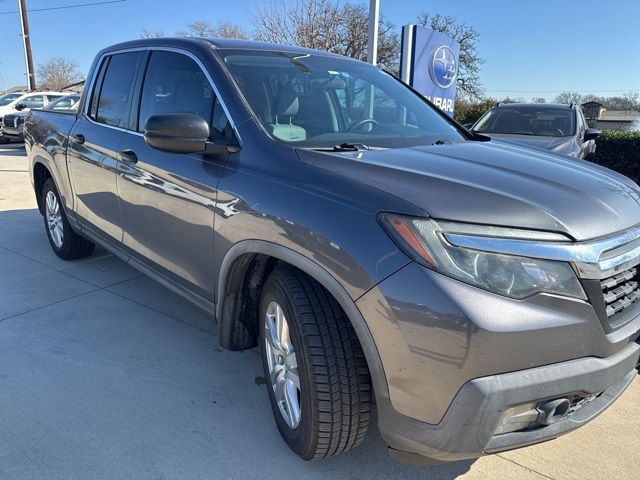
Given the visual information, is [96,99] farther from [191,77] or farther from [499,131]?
[499,131]

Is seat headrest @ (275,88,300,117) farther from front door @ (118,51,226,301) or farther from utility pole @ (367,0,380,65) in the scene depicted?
utility pole @ (367,0,380,65)

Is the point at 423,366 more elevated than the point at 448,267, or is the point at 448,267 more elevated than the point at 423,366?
the point at 448,267

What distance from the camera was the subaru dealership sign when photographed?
325 inches

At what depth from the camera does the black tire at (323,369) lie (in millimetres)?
2018

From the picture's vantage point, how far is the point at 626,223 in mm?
2031

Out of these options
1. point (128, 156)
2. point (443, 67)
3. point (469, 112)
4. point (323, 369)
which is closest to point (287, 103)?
point (128, 156)

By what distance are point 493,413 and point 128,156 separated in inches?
105

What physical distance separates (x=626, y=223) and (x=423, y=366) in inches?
41.0

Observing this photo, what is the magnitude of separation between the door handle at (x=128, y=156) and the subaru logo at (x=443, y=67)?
6723 mm

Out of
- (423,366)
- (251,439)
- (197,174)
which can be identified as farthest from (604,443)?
(197,174)

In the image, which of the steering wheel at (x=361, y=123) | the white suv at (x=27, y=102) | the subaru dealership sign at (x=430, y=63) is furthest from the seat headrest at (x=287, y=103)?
the white suv at (x=27, y=102)

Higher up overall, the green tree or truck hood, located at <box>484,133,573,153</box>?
truck hood, located at <box>484,133,573,153</box>

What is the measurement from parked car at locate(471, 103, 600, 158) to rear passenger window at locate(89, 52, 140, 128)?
5117mm

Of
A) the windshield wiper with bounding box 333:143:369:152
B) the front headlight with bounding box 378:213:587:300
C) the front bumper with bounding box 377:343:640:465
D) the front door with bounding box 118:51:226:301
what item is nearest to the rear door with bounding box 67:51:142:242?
the front door with bounding box 118:51:226:301
